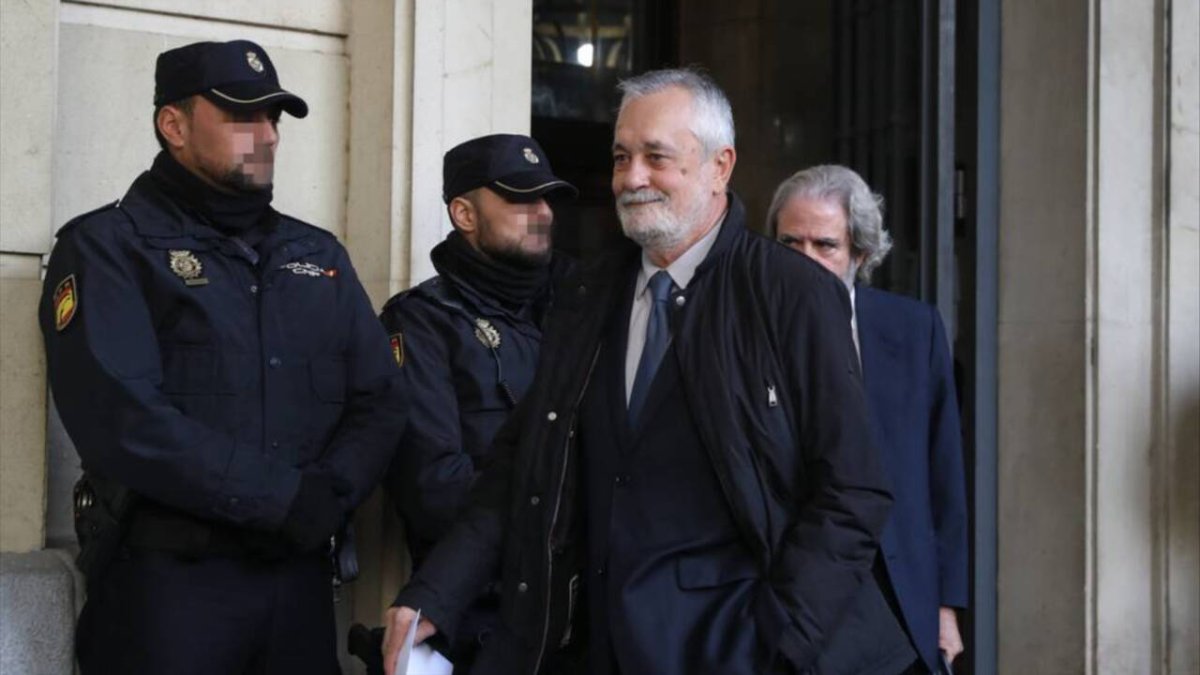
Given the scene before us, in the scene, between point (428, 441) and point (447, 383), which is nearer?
point (428, 441)

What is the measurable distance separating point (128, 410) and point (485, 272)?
3.72ft

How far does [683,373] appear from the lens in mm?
3500

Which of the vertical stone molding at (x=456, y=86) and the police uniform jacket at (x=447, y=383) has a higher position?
the vertical stone molding at (x=456, y=86)

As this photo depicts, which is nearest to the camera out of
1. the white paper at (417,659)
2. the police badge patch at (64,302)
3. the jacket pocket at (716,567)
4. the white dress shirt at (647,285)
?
the jacket pocket at (716,567)

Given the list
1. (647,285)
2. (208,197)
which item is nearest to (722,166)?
(647,285)

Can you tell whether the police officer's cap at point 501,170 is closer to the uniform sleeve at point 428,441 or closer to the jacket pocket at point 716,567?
the uniform sleeve at point 428,441

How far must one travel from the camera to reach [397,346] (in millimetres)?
4598

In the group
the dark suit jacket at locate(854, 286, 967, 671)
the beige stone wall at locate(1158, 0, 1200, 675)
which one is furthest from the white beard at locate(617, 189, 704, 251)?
the beige stone wall at locate(1158, 0, 1200, 675)

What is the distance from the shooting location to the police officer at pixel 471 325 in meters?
4.50

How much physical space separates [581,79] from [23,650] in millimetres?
5061

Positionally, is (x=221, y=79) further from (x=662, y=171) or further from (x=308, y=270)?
(x=662, y=171)

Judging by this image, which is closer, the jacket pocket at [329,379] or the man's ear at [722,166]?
the man's ear at [722,166]

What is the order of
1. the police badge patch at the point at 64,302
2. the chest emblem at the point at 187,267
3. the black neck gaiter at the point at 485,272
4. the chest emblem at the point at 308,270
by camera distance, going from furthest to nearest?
the black neck gaiter at the point at 485,272 → the chest emblem at the point at 308,270 → the chest emblem at the point at 187,267 → the police badge patch at the point at 64,302

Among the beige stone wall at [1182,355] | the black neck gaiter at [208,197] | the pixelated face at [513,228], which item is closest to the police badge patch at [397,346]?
the pixelated face at [513,228]
